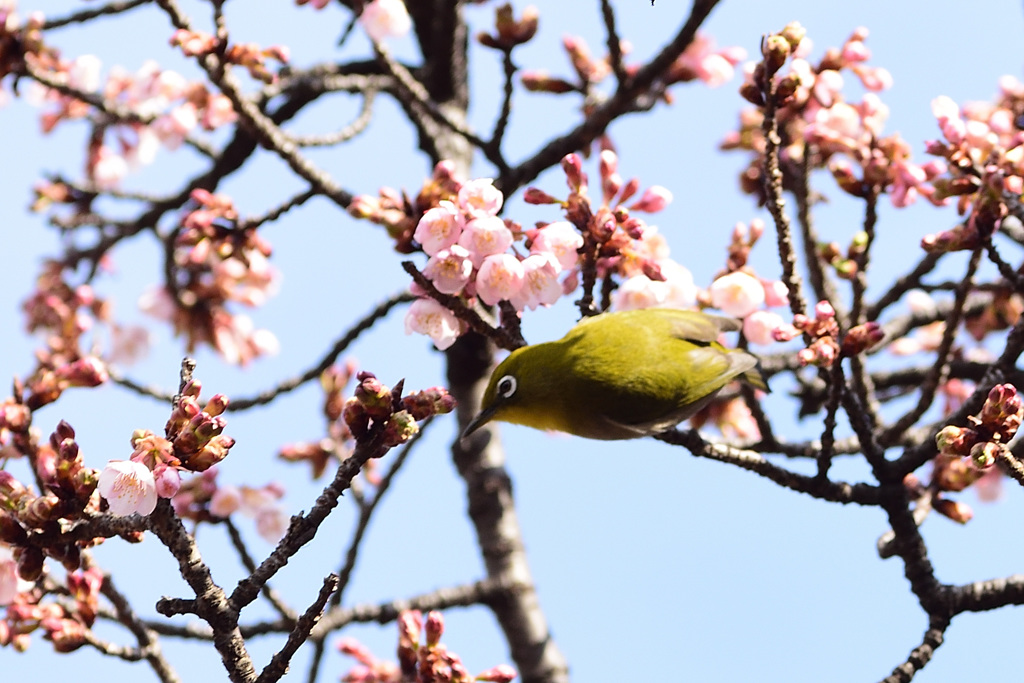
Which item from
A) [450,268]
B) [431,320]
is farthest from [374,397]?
[431,320]

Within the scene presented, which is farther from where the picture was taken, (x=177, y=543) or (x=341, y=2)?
(x=341, y=2)

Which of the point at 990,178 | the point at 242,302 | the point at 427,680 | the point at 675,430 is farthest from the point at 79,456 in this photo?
the point at 242,302

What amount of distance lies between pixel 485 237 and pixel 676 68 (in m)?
2.61

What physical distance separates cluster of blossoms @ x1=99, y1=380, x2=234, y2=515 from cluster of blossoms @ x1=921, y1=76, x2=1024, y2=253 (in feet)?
7.53

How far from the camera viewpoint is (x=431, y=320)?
3.03 meters

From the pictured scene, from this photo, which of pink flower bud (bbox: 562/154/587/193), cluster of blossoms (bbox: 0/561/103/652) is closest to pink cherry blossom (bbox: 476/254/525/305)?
pink flower bud (bbox: 562/154/587/193)

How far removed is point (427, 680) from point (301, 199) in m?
2.27

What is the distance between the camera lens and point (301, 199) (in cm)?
439

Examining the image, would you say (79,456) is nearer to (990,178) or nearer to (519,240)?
(519,240)

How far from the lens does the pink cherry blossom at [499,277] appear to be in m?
2.80

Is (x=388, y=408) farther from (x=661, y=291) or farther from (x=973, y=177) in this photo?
(x=973, y=177)

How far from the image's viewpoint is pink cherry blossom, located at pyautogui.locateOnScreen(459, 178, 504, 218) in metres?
2.82

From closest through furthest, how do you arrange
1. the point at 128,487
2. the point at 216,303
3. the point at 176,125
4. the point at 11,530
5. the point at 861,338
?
the point at 128,487 → the point at 11,530 → the point at 861,338 → the point at 176,125 → the point at 216,303

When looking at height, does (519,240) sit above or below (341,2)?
below
